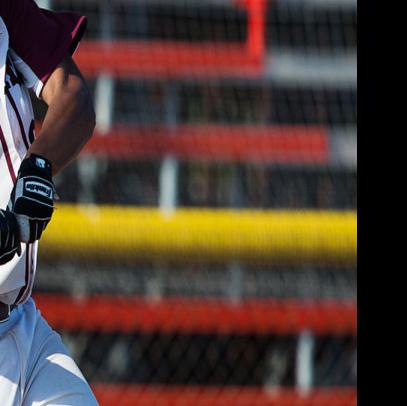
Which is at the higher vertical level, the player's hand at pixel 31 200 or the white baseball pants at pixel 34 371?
the player's hand at pixel 31 200

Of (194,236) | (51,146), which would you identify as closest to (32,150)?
(51,146)

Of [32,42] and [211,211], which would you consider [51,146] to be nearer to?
[32,42]

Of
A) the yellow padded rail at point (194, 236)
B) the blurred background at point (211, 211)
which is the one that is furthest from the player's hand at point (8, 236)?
the yellow padded rail at point (194, 236)

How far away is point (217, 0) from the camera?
217 inches

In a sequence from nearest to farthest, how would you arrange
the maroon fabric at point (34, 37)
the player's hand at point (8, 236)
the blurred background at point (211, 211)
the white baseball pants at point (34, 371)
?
the player's hand at point (8, 236)
the white baseball pants at point (34, 371)
the maroon fabric at point (34, 37)
the blurred background at point (211, 211)

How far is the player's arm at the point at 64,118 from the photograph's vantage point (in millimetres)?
1658

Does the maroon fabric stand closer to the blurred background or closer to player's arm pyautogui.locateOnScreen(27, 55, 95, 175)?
player's arm pyautogui.locateOnScreen(27, 55, 95, 175)

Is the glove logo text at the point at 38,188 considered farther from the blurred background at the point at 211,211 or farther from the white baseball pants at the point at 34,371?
the blurred background at the point at 211,211

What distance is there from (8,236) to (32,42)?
42 cm

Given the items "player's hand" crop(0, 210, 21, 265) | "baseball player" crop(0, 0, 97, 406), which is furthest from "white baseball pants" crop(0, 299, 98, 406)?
"player's hand" crop(0, 210, 21, 265)

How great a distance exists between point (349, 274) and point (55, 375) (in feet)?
10.6

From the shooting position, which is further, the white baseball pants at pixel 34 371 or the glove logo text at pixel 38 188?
the white baseball pants at pixel 34 371

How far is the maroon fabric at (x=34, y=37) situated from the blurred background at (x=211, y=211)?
2.61m

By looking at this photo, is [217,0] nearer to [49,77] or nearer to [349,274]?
[349,274]
